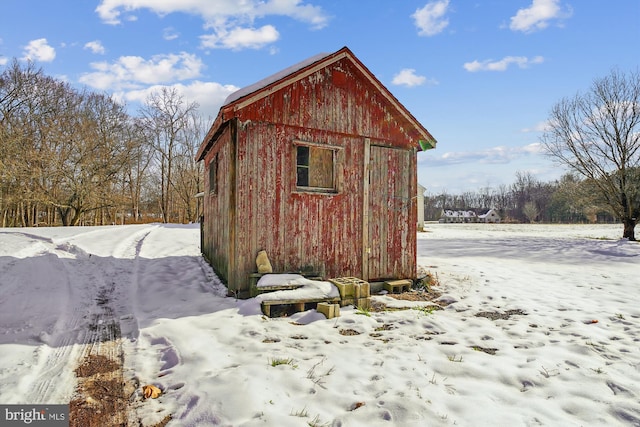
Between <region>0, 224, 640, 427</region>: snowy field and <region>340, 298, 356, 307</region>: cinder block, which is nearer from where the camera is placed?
<region>0, 224, 640, 427</region>: snowy field

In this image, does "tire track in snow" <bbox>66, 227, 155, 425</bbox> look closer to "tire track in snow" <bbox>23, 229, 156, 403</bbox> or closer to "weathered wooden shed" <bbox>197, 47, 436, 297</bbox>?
"tire track in snow" <bbox>23, 229, 156, 403</bbox>

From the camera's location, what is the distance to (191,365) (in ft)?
11.6

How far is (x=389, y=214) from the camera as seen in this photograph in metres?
7.70

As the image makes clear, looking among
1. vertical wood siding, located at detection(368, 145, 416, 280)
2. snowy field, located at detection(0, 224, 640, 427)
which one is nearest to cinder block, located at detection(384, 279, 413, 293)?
vertical wood siding, located at detection(368, 145, 416, 280)


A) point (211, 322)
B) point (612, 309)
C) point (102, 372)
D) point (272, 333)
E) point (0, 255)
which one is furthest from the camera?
point (0, 255)

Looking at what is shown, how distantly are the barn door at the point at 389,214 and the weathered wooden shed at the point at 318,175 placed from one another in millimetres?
23

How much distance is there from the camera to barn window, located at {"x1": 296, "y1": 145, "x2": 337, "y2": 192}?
Result: 22.5 feet

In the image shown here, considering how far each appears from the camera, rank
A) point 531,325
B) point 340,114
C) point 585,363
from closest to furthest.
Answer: point 585,363 → point 531,325 → point 340,114

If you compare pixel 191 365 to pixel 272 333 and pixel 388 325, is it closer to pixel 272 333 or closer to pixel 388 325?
pixel 272 333

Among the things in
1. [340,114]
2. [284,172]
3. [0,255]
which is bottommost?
[0,255]

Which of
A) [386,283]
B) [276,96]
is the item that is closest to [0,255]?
[276,96]

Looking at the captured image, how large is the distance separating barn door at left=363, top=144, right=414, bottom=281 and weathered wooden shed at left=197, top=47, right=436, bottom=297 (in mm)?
23

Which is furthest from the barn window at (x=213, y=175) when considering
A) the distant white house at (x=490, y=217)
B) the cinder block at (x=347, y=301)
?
the distant white house at (x=490, y=217)

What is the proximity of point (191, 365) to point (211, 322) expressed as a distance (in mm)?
1382
